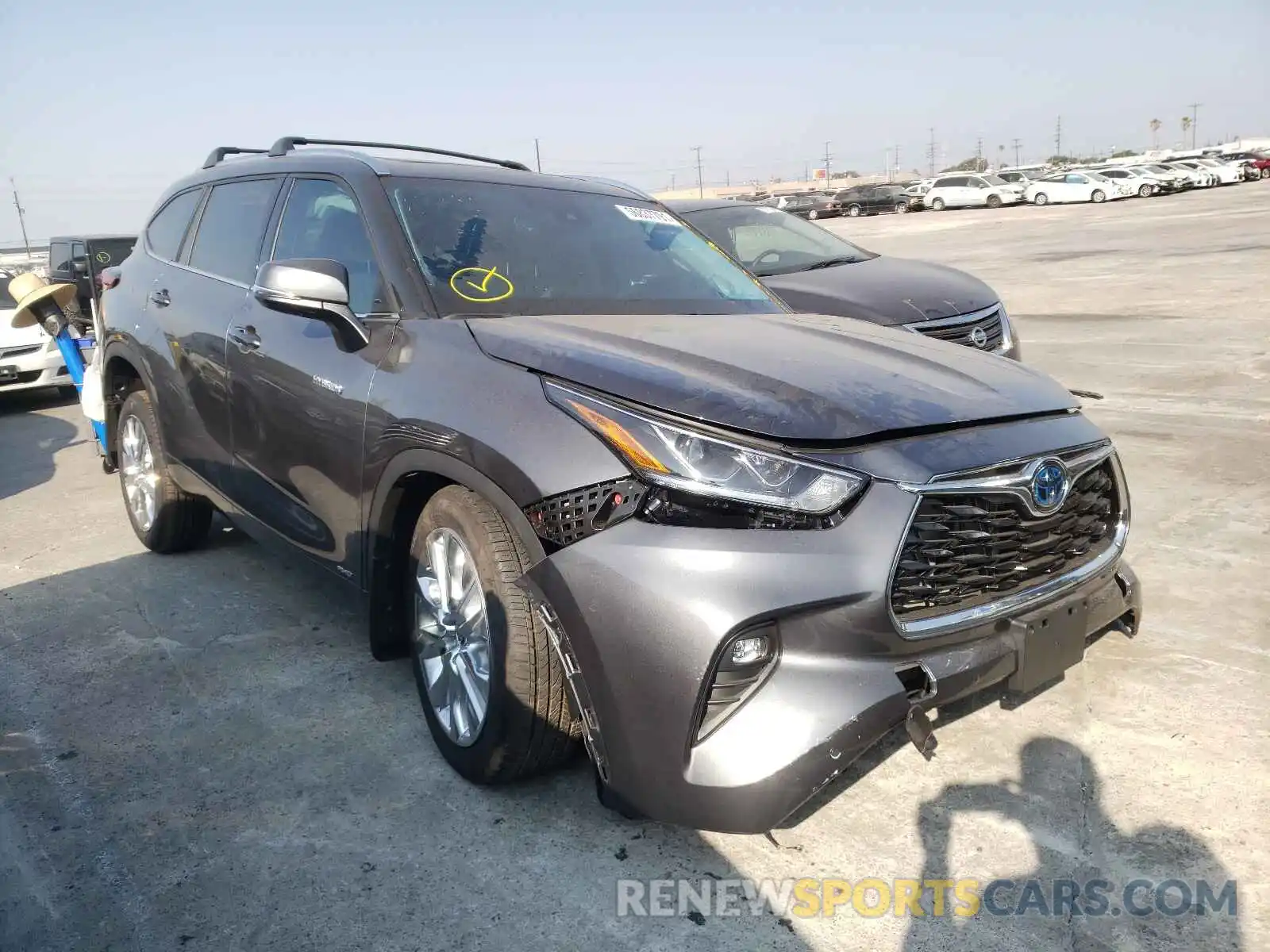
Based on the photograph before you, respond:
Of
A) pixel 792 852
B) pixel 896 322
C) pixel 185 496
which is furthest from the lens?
pixel 896 322

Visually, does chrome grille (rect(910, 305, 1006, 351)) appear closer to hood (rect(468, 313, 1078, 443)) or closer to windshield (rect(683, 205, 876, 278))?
windshield (rect(683, 205, 876, 278))

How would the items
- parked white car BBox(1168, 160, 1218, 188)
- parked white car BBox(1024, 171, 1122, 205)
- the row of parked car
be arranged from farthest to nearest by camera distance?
parked white car BBox(1168, 160, 1218, 188) < the row of parked car < parked white car BBox(1024, 171, 1122, 205)

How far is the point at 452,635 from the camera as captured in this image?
3.04 m

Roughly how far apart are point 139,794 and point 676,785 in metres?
1.73

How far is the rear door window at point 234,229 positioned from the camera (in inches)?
162

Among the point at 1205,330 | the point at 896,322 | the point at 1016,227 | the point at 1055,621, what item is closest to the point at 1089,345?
the point at 1205,330

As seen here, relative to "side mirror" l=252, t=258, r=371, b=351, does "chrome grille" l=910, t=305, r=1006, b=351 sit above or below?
below

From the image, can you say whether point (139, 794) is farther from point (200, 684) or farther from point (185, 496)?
point (185, 496)

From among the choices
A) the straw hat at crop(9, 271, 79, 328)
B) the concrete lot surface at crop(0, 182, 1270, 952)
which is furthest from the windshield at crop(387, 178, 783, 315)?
the straw hat at crop(9, 271, 79, 328)

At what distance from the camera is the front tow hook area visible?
2406 millimetres

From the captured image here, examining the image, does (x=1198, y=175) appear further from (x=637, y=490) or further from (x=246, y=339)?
(x=637, y=490)

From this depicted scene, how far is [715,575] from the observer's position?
2.27 metres

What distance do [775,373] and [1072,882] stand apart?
1442 millimetres

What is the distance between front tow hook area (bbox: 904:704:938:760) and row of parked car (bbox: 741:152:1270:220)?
4373cm
